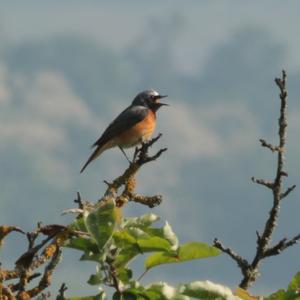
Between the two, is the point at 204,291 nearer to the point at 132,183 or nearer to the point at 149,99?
the point at 132,183

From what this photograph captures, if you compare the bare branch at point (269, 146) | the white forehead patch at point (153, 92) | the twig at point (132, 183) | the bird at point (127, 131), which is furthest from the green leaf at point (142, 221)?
the white forehead patch at point (153, 92)

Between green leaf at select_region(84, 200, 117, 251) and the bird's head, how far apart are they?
16.9 metres

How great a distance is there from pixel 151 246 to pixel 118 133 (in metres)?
15.3

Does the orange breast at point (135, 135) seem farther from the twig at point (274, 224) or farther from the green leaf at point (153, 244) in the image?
the green leaf at point (153, 244)

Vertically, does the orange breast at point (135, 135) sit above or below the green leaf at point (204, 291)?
above

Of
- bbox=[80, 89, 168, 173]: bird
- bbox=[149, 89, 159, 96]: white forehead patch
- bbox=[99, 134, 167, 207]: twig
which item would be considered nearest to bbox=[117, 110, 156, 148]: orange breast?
bbox=[80, 89, 168, 173]: bird

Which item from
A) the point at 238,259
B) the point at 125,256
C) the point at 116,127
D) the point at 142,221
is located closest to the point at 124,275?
the point at 125,256

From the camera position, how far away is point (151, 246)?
2.43m

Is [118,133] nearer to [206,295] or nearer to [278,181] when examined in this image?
[278,181]

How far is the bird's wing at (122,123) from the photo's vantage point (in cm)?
1778

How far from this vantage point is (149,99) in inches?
769

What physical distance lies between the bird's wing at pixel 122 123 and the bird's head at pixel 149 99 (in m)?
0.73

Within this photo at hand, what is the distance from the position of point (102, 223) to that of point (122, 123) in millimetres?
15715

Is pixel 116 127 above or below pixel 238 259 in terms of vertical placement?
above
